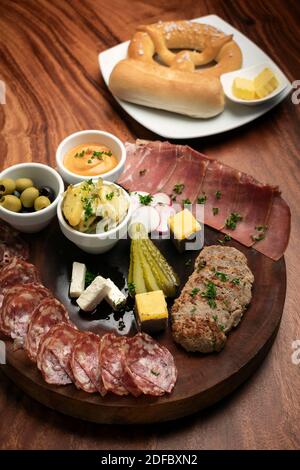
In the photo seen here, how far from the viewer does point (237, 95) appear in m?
2.86

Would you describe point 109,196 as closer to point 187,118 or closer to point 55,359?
point 55,359

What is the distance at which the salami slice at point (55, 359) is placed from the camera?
1831mm

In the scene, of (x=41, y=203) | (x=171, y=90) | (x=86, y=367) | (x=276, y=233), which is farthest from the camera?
(x=171, y=90)

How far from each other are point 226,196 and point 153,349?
0.80 meters

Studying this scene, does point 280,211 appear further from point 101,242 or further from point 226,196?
point 101,242

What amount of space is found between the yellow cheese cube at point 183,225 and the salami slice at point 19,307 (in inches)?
21.2

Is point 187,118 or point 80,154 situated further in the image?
point 187,118

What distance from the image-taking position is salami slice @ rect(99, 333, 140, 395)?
5.89 ft

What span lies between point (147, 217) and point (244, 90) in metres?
0.95

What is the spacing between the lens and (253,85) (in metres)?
2.88

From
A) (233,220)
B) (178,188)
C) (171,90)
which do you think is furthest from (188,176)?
(171,90)

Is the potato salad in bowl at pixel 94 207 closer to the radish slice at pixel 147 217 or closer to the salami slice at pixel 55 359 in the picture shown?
the radish slice at pixel 147 217
